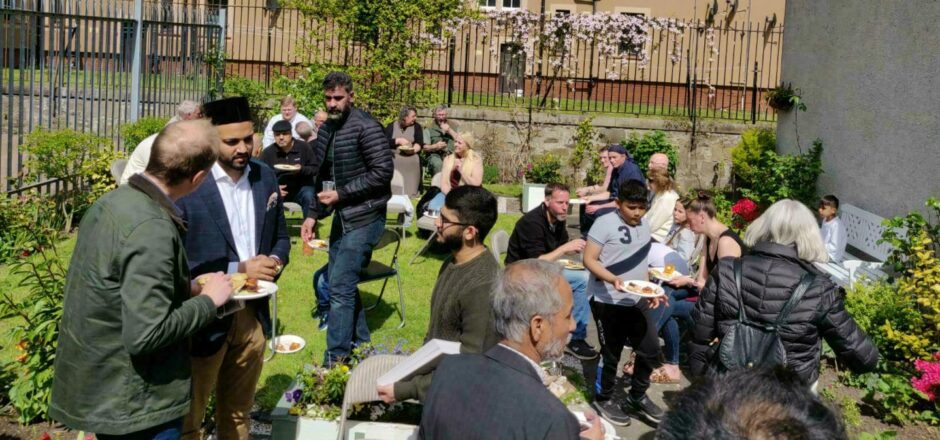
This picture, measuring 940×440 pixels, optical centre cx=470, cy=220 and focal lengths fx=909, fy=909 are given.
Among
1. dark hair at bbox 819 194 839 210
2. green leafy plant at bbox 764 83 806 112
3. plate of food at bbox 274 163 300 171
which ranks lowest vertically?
dark hair at bbox 819 194 839 210

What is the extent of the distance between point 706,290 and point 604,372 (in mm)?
1812

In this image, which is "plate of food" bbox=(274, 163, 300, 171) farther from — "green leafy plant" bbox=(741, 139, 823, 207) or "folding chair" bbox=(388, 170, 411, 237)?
"green leafy plant" bbox=(741, 139, 823, 207)

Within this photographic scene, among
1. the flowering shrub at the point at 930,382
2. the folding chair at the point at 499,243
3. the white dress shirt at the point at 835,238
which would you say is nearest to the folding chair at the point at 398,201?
the folding chair at the point at 499,243

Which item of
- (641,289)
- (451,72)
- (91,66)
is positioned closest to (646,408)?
(641,289)

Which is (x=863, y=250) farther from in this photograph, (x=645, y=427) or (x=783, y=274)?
(x=783, y=274)

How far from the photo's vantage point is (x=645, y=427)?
6.44 metres

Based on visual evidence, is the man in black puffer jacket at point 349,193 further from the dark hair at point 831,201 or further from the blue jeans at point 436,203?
the dark hair at point 831,201

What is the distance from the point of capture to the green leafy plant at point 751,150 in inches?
550

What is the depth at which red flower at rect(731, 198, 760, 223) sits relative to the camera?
12578mm

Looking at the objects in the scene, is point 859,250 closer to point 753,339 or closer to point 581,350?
point 581,350

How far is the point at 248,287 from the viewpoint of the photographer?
4438mm

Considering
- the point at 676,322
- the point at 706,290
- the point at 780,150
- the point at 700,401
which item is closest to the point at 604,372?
the point at 676,322

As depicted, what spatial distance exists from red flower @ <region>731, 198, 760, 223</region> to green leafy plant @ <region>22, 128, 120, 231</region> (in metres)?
8.21

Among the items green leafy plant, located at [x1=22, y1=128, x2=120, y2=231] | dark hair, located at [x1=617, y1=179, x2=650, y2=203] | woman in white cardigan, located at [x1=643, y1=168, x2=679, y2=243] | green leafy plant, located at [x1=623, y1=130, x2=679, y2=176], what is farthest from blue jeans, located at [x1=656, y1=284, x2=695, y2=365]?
green leafy plant, located at [x1=623, y1=130, x2=679, y2=176]
